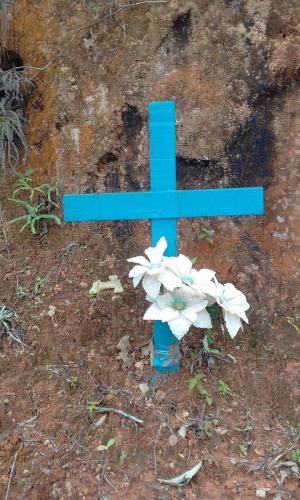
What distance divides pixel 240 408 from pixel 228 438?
0.16m

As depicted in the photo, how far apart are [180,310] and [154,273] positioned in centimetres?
20

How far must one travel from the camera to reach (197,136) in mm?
2840

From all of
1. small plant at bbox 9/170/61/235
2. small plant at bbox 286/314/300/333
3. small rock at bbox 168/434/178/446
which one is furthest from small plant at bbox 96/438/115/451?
small plant at bbox 9/170/61/235

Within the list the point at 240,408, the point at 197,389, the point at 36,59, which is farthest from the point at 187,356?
the point at 36,59

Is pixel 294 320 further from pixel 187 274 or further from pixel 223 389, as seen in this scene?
pixel 187 274

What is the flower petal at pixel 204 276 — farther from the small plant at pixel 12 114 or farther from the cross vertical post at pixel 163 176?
the small plant at pixel 12 114

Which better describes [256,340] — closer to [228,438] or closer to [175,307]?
[228,438]

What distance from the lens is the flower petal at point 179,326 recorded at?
2031 millimetres

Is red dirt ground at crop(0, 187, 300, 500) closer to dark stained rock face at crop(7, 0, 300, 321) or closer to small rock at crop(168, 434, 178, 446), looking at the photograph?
small rock at crop(168, 434, 178, 446)

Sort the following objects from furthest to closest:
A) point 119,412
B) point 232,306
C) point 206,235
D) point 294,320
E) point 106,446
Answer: point 206,235 → point 294,320 → point 119,412 → point 106,446 → point 232,306

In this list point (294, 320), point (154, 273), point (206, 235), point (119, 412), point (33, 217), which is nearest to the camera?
point (154, 273)

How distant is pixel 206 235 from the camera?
2746mm

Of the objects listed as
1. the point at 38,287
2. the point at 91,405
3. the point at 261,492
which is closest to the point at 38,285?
the point at 38,287

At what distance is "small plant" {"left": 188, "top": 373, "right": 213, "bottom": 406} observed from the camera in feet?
7.61
